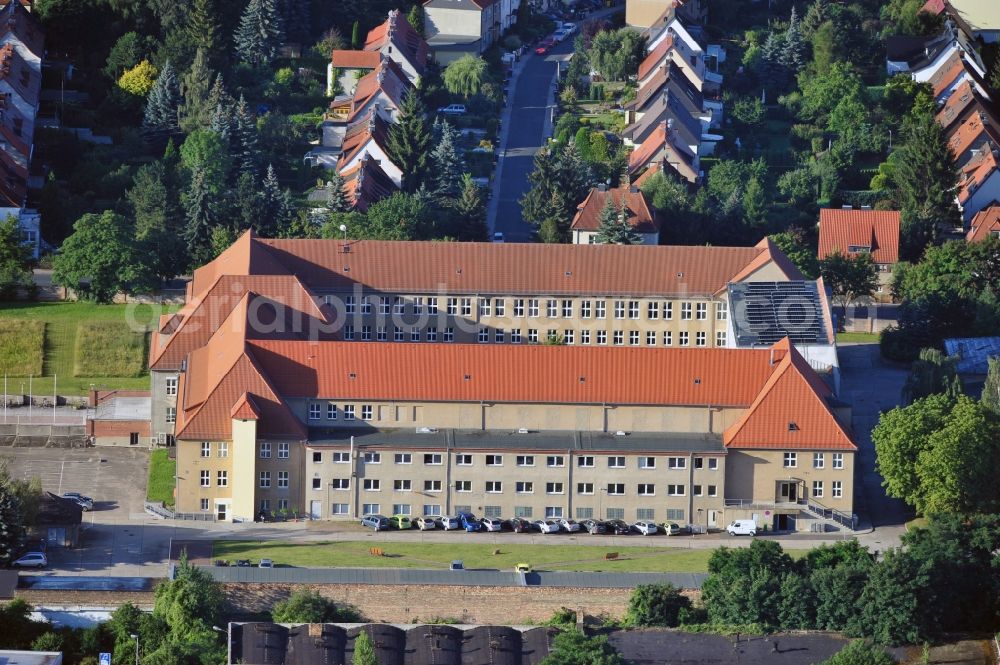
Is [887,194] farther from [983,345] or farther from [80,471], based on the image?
[80,471]

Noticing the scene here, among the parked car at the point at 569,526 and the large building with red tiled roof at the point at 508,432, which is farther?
the large building with red tiled roof at the point at 508,432

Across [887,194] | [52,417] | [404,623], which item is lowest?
[404,623]

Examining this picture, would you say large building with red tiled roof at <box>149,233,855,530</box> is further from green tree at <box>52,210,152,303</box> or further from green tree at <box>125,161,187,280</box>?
green tree at <box>125,161,187,280</box>

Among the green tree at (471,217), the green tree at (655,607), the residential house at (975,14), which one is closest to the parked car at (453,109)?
the green tree at (471,217)

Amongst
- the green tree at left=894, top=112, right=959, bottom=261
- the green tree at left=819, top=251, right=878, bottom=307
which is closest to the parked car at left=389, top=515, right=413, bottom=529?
the green tree at left=819, top=251, right=878, bottom=307

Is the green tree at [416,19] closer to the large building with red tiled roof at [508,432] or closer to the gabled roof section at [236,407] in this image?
the large building with red tiled roof at [508,432]

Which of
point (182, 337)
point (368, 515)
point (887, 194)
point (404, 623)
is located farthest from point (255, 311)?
point (887, 194)
